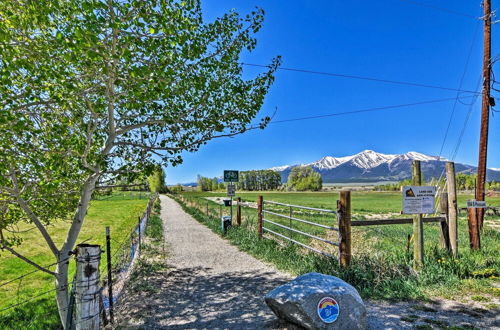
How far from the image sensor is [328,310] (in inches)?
144

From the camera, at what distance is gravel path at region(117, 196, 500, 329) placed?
4.09 m

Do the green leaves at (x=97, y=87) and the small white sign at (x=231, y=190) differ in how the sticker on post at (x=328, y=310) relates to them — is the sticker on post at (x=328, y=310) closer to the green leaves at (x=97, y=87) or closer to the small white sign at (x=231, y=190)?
the green leaves at (x=97, y=87)

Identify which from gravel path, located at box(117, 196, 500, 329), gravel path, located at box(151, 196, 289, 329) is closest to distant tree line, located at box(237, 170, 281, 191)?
gravel path, located at box(151, 196, 289, 329)

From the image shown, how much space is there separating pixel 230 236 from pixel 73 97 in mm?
8537

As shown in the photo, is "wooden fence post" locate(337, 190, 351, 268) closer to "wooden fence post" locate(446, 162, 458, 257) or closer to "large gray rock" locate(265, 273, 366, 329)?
"large gray rock" locate(265, 273, 366, 329)

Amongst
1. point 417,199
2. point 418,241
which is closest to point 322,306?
point 418,241

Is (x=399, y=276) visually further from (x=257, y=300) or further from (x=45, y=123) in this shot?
(x=45, y=123)

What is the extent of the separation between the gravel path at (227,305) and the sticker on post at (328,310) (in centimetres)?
56

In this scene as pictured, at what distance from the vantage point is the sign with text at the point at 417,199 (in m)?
5.97

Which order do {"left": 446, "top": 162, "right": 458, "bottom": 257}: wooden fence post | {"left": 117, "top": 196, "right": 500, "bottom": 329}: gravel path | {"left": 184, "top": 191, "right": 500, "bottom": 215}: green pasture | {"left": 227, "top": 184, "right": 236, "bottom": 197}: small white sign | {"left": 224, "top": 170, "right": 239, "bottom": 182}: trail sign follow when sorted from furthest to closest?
1. {"left": 184, "top": 191, "right": 500, "bottom": 215}: green pasture
2. {"left": 227, "top": 184, "right": 236, "bottom": 197}: small white sign
3. {"left": 224, "top": 170, "right": 239, "bottom": 182}: trail sign
4. {"left": 446, "top": 162, "right": 458, "bottom": 257}: wooden fence post
5. {"left": 117, "top": 196, "right": 500, "bottom": 329}: gravel path

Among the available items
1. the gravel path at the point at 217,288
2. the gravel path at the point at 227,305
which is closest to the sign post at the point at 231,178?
the gravel path at the point at 217,288

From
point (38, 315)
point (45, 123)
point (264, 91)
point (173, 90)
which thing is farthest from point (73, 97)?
point (38, 315)

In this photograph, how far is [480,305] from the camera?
4.52 meters

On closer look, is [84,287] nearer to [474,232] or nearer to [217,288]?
[217,288]
